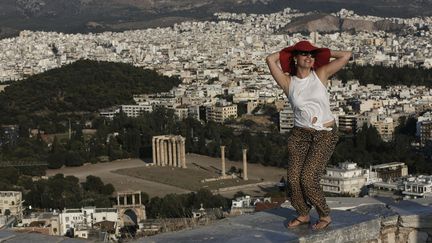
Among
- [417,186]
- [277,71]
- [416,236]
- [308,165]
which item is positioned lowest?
[417,186]

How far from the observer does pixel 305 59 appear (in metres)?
3.62

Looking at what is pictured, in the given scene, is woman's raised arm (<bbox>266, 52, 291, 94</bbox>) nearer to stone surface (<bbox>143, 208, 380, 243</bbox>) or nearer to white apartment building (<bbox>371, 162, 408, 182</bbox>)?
stone surface (<bbox>143, 208, 380, 243</bbox>)

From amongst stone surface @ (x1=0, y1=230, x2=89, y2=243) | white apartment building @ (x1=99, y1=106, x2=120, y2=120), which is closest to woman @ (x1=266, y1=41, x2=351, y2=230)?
stone surface @ (x1=0, y1=230, x2=89, y2=243)

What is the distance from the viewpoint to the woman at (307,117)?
142 inches

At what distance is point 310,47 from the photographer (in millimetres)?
3605

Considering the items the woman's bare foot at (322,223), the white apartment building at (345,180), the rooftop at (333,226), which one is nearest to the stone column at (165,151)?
the white apartment building at (345,180)

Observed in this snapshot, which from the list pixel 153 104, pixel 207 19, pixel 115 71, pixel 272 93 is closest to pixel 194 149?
pixel 153 104

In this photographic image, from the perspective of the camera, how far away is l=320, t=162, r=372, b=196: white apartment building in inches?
762

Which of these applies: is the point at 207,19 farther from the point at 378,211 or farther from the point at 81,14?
the point at 378,211

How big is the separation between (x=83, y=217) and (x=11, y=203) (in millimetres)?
2972

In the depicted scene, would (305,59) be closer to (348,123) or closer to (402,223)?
(402,223)

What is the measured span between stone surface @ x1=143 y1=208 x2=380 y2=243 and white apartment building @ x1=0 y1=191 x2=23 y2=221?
45.9ft

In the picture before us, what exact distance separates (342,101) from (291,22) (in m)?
57.5

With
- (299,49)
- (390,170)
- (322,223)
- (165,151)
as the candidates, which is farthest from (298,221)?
(165,151)
